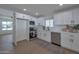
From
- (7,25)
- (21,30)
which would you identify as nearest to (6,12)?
(7,25)

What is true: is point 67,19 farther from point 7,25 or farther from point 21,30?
point 7,25

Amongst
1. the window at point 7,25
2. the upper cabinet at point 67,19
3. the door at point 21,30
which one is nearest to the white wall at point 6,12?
the window at point 7,25

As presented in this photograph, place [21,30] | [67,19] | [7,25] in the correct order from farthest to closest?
[67,19]
[21,30]
[7,25]

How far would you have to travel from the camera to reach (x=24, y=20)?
7.03ft

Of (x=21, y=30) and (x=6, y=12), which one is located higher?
(x=6, y=12)

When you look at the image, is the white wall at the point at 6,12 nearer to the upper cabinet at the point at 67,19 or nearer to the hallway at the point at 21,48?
the hallway at the point at 21,48

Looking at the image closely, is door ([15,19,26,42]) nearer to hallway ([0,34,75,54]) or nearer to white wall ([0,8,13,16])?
hallway ([0,34,75,54])

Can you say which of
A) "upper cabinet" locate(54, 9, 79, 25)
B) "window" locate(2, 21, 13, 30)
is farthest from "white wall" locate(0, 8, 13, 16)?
"upper cabinet" locate(54, 9, 79, 25)

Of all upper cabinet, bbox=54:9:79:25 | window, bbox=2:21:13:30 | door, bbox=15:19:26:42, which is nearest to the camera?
window, bbox=2:21:13:30

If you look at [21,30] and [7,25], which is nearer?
[7,25]

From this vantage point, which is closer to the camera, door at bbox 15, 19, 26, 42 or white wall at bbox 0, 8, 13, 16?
white wall at bbox 0, 8, 13, 16

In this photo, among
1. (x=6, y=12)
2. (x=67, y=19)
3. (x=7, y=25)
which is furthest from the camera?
(x=67, y=19)
